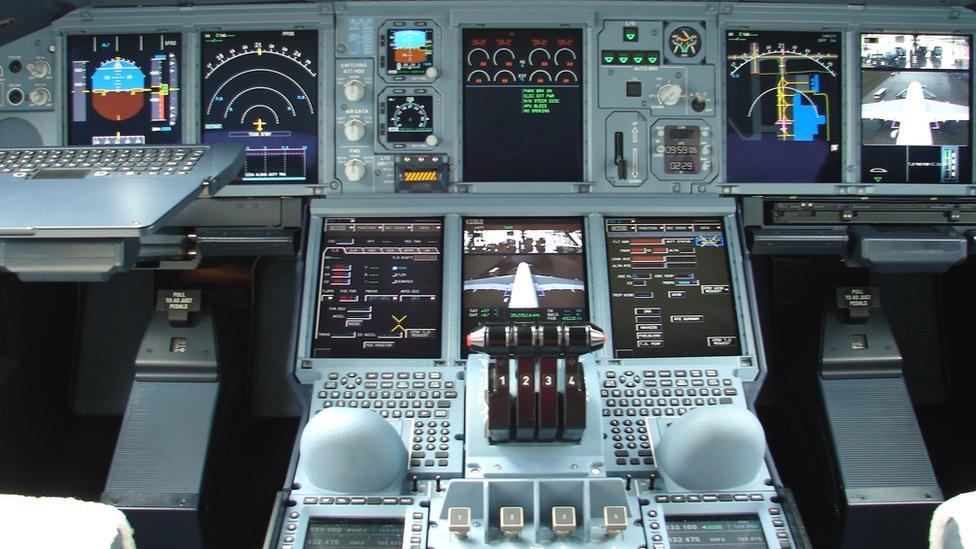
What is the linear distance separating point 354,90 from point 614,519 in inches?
78.5

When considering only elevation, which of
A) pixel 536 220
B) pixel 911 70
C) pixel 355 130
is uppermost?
pixel 911 70

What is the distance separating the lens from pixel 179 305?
3328mm

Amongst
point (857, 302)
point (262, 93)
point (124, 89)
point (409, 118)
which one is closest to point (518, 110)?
point (409, 118)

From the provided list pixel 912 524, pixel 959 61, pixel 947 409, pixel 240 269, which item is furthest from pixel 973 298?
pixel 240 269

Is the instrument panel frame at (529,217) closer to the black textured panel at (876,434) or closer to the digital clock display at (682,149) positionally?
the digital clock display at (682,149)

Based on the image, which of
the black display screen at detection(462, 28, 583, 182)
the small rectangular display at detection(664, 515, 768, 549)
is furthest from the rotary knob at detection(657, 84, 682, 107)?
the small rectangular display at detection(664, 515, 768, 549)

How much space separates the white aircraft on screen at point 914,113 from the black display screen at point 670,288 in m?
0.88

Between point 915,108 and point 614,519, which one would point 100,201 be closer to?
point 614,519

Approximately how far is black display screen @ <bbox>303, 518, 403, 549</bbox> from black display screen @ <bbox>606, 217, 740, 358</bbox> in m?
1.10

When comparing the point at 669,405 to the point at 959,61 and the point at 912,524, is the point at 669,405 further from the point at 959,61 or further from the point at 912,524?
the point at 959,61

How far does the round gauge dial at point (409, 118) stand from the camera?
11.7 feet

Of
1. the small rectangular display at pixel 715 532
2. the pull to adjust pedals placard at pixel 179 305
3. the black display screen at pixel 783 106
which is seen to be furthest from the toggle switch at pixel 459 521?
the black display screen at pixel 783 106

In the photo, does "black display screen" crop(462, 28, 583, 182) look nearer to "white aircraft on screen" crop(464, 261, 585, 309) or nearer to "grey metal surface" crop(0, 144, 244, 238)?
"white aircraft on screen" crop(464, 261, 585, 309)

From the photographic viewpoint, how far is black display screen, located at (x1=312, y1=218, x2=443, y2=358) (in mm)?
3260
